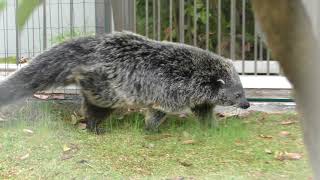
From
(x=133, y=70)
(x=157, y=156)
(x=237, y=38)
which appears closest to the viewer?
(x=157, y=156)

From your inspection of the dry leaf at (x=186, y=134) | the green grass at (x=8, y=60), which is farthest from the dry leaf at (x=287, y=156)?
the green grass at (x=8, y=60)

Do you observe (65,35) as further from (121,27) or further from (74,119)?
(74,119)

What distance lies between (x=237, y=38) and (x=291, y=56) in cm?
713

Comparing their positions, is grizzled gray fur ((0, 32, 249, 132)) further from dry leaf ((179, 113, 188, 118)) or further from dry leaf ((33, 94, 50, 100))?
dry leaf ((33, 94, 50, 100))

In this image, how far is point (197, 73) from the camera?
576 cm

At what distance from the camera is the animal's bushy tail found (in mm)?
5543

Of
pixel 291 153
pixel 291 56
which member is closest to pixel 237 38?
pixel 291 153

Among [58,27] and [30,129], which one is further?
[58,27]

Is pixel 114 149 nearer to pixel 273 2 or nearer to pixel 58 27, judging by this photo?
pixel 58 27

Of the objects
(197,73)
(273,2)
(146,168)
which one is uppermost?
(273,2)

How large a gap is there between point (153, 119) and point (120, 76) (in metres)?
0.56

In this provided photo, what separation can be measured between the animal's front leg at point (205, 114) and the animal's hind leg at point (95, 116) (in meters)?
0.93

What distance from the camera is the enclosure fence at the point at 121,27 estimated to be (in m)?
6.66

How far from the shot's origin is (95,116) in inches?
225
